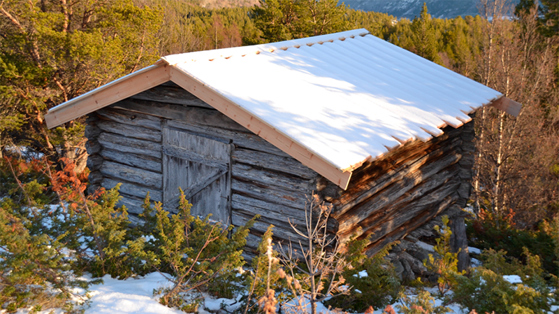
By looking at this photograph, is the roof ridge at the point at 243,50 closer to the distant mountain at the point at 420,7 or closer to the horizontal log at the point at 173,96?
the horizontal log at the point at 173,96

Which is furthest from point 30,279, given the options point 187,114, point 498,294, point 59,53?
point 59,53

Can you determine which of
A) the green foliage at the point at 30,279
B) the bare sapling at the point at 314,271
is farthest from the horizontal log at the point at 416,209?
the green foliage at the point at 30,279

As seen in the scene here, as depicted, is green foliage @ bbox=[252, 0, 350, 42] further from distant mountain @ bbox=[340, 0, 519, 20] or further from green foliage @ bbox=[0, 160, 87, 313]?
distant mountain @ bbox=[340, 0, 519, 20]

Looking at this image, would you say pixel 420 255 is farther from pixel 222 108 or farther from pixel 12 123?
pixel 12 123

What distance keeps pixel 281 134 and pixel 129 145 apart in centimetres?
349

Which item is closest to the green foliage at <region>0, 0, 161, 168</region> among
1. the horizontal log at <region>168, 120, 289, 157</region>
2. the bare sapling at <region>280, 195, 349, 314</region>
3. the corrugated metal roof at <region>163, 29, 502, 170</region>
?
the horizontal log at <region>168, 120, 289, 157</region>

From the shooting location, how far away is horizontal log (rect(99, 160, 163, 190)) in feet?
22.6

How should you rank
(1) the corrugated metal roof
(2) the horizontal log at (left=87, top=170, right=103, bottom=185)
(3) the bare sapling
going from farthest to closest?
(2) the horizontal log at (left=87, top=170, right=103, bottom=185) < (1) the corrugated metal roof < (3) the bare sapling

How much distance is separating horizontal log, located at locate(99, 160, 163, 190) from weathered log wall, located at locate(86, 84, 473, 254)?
0.02 meters

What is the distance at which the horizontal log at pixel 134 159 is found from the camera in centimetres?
684

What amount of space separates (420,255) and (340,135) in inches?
188

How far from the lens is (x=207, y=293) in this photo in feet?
14.9

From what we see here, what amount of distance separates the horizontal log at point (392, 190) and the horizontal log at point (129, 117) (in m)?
3.23

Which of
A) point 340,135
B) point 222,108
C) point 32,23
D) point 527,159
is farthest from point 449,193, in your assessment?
point 32,23
